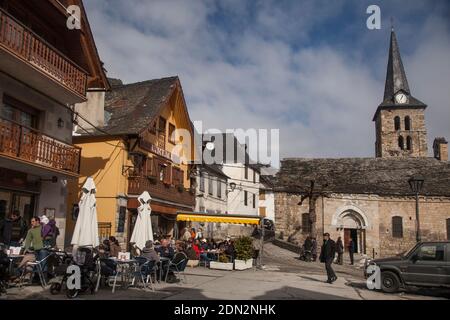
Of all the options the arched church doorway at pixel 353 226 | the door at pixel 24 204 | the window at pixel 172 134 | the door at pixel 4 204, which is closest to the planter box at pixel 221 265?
the door at pixel 24 204

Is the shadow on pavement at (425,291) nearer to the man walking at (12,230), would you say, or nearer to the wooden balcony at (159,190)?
the man walking at (12,230)

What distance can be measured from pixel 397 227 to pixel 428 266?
84.8 feet

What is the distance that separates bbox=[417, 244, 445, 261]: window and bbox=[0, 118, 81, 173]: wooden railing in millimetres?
12030

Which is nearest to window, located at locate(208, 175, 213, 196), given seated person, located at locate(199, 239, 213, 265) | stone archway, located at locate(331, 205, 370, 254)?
stone archway, located at locate(331, 205, 370, 254)

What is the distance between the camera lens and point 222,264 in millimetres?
17500

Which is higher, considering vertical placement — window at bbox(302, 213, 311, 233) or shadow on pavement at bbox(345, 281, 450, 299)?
window at bbox(302, 213, 311, 233)

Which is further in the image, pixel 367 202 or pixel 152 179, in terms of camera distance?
pixel 367 202

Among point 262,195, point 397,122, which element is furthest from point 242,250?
point 397,122

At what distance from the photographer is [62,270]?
499 inches

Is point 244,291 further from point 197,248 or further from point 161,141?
point 161,141

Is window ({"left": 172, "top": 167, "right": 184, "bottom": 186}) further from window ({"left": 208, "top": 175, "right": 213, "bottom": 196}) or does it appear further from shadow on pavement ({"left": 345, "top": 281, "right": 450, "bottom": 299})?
shadow on pavement ({"left": 345, "top": 281, "right": 450, "bottom": 299})

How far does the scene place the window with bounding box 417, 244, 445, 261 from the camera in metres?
12.4
